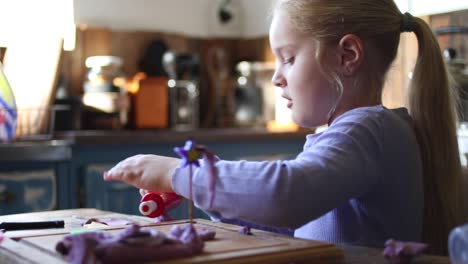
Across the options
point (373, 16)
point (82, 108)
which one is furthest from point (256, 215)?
point (82, 108)

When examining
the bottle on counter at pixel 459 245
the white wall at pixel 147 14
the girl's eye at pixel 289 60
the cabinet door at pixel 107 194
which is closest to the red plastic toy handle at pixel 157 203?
the girl's eye at pixel 289 60

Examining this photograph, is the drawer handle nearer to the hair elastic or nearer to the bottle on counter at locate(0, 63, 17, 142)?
the bottle on counter at locate(0, 63, 17, 142)

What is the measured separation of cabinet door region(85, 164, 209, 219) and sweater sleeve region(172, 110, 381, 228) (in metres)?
1.61

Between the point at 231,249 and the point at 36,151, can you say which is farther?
the point at 36,151

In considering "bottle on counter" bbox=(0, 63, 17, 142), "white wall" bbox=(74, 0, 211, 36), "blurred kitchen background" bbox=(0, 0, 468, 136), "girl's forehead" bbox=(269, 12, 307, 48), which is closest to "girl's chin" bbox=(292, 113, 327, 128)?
"girl's forehead" bbox=(269, 12, 307, 48)

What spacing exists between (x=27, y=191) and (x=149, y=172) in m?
1.51

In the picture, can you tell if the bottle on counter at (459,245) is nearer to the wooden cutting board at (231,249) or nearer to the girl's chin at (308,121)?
the wooden cutting board at (231,249)

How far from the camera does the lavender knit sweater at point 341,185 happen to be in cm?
74

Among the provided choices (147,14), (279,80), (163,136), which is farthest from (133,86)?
(279,80)

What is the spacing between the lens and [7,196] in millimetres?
2184

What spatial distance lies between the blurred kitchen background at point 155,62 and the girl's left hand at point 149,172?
138 centimetres

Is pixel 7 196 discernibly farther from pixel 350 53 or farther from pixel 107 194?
pixel 350 53

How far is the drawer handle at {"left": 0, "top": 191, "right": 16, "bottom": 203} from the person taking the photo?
2174 millimetres

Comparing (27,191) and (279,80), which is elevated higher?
(279,80)
